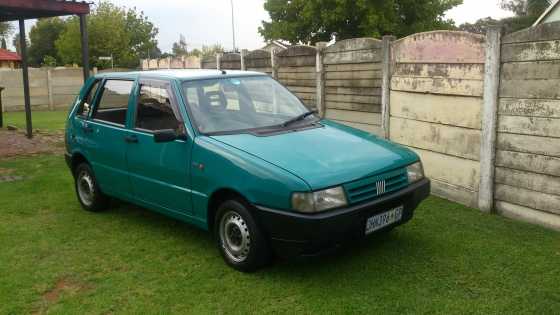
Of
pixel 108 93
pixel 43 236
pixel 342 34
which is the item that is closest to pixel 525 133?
pixel 108 93

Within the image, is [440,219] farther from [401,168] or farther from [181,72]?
[181,72]

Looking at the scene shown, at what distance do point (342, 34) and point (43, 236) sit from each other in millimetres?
38535

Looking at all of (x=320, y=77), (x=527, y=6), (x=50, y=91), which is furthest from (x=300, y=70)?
(x=527, y=6)

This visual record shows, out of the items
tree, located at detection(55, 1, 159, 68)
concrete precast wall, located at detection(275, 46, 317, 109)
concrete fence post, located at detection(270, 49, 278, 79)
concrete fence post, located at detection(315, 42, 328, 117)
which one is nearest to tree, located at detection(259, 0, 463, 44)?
tree, located at detection(55, 1, 159, 68)

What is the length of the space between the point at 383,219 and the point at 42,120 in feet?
52.6

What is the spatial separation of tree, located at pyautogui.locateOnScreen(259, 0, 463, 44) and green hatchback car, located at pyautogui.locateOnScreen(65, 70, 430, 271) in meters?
34.8

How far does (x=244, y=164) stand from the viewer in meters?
4.14

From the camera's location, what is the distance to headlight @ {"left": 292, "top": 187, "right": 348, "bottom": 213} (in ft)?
12.6

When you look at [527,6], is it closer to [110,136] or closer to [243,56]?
[243,56]

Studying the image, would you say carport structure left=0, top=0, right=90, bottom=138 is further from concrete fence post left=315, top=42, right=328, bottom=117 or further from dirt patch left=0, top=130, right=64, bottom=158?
concrete fence post left=315, top=42, right=328, bottom=117

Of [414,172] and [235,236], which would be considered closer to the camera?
[235,236]

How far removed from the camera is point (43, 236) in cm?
554

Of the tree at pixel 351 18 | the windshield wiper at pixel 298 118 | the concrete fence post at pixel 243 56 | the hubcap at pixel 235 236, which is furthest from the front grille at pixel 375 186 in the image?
the tree at pixel 351 18

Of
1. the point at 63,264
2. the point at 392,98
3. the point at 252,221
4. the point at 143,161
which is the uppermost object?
the point at 392,98
